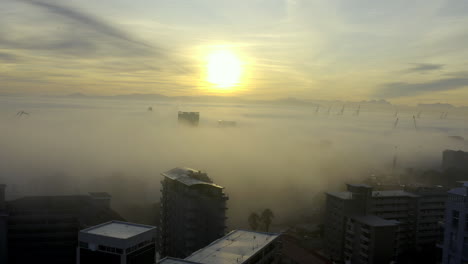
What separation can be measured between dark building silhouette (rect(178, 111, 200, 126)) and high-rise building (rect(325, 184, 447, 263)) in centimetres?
10364

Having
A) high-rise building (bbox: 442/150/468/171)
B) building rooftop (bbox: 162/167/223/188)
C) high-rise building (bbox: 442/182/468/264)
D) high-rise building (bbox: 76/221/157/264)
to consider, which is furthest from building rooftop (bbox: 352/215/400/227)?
high-rise building (bbox: 442/150/468/171)

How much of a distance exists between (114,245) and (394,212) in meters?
29.0

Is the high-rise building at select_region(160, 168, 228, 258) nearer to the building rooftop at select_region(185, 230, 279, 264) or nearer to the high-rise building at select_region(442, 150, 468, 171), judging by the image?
the building rooftop at select_region(185, 230, 279, 264)

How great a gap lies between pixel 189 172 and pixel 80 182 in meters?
50.6

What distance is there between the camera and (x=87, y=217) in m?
37.1

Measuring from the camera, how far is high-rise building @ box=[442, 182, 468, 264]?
21125 mm

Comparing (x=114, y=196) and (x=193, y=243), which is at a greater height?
(x=193, y=243)

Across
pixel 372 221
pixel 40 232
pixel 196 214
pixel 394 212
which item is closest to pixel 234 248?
pixel 196 214

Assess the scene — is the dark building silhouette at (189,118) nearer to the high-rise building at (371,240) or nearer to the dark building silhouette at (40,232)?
the dark building silhouette at (40,232)

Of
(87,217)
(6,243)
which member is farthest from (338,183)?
(6,243)

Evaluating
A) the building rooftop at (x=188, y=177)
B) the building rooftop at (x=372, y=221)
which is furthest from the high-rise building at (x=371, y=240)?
the building rooftop at (x=188, y=177)

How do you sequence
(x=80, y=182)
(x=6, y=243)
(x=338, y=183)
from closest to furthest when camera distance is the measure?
(x=6, y=243)
(x=338, y=183)
(x=80, y=182)

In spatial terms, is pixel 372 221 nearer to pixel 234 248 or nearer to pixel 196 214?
pixel 196 214

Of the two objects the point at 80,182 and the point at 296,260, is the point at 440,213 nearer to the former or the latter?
the point at 296,260
